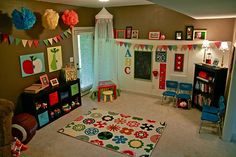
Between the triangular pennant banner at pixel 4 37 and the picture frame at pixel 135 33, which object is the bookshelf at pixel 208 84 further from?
the triangular pennant banner at pixel 4 37

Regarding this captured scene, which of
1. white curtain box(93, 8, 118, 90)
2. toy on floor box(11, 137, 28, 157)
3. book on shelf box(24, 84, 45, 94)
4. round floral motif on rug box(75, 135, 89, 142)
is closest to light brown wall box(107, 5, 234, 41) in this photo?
white curtain box(93, 8, 118, 90)

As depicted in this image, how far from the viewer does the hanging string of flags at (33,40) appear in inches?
136

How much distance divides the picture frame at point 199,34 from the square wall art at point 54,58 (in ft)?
11.7

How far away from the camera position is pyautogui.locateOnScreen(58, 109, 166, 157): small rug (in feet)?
10.8

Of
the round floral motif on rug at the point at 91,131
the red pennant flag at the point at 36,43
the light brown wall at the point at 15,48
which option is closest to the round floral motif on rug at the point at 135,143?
the round floral motif on rug at the point at 91,131

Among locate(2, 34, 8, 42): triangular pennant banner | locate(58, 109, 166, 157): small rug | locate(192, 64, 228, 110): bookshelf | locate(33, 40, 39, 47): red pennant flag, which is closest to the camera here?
locate(58, 109, 166, 157): small rug

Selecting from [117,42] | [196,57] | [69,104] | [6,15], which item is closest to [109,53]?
[117,42]

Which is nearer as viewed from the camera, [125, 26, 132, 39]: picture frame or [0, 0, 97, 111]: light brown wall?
[0, 0, 97, 111]: light brown wall

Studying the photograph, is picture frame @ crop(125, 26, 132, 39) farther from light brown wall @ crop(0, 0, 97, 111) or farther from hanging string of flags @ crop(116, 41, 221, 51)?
light brown wall @ crop(0, 0, 97, 111)

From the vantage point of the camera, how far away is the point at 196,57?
479 cm

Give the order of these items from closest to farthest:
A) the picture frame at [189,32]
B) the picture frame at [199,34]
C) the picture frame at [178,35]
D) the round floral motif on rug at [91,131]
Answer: the round floral motif on rug at [91,131], the picture frame at [199,34], the picture frame at [189,32], the picture frame at [178,35]

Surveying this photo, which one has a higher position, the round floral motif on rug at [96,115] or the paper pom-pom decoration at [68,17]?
the paper pom-pom decoration at [68,17]

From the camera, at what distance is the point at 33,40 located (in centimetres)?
400

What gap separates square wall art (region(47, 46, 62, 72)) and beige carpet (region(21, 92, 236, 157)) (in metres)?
1.26
